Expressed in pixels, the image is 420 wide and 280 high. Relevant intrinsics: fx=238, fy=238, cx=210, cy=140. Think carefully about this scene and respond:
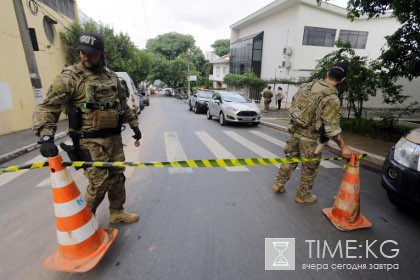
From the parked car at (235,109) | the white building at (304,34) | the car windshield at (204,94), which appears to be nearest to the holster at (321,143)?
the parked car at (235,109)

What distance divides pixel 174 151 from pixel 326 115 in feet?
13.2

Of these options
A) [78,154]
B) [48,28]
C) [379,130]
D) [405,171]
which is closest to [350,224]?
[405,171]

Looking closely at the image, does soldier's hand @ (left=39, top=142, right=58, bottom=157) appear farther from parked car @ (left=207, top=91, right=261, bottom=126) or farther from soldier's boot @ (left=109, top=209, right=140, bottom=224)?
parked car @ (left=207, top=91, right=261, bottom=126)

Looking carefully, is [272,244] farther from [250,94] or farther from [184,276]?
[250,94]

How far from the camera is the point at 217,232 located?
2746 millimetres

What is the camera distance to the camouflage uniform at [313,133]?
2904 millimetres

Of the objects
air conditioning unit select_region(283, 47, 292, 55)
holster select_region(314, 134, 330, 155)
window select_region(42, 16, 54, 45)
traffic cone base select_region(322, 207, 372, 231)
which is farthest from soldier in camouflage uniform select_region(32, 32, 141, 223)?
air conditioning unit select_region(283, 47, 292, 55)

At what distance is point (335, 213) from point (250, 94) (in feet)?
68.4

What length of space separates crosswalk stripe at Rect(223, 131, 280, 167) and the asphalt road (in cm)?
138

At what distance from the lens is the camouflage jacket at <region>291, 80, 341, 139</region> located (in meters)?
2.90

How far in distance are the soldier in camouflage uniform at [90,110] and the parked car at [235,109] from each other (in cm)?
754

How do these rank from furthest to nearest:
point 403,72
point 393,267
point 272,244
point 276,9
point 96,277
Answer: point 276,9
point 403,72
point 272,244
point 393,267
point 96,277

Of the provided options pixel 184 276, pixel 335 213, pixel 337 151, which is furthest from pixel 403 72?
pixel 184 276

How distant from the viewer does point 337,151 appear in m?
6.23
